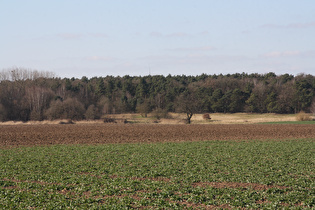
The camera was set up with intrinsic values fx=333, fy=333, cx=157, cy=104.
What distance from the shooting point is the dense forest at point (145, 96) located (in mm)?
78375

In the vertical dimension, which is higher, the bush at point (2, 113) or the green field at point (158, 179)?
the bush at point (2, 113)

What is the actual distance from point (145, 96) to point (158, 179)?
348ft

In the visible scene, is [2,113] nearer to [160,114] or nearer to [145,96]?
[160,114]

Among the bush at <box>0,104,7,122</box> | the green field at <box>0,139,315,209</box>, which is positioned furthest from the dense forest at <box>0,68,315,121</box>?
the green field at <box>0,139,315,209</box>

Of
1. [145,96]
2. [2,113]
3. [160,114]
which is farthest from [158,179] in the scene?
[145,96]

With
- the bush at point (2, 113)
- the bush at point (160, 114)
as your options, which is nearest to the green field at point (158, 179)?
the bush at point (2, 113)

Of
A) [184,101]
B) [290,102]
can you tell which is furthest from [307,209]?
[290,102]

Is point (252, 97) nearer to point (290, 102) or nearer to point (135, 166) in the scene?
point (290, 102)

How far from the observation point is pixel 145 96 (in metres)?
124

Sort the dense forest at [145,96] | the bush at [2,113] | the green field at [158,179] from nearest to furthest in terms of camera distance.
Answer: the green field at [158,179] → the bush at [2,113] → the dense forest at [145,96]

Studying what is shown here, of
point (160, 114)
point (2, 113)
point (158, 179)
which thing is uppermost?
point (2, 113)

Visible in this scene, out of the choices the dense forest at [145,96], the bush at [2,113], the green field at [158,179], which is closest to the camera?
the green field at [158,179]

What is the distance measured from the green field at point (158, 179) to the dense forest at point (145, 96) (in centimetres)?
4897

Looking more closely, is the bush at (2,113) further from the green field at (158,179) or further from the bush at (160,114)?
the green field at (158,179)
